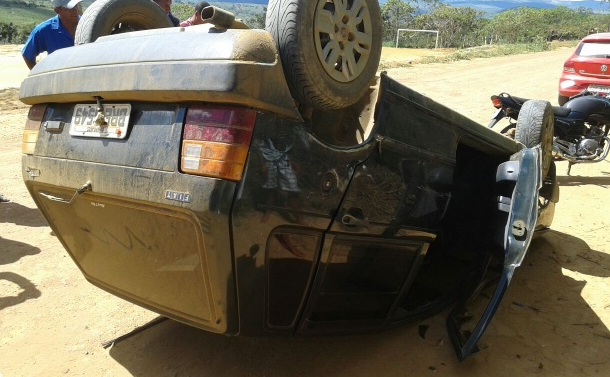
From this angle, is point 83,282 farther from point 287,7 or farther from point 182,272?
point 287,7

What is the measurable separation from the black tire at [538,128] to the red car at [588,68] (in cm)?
641

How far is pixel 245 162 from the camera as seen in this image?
2020 millimetres

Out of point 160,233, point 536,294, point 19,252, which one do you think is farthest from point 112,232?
point 536,294

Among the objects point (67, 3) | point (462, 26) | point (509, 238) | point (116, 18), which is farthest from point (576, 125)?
point (462, 26)

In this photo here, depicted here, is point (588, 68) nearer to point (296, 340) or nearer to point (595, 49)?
point (595, 49)

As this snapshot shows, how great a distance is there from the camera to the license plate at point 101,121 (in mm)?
2271

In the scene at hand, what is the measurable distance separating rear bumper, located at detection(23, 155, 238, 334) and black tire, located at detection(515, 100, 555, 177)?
2.71 meters

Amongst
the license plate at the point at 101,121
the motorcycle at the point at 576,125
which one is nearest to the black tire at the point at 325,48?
the license plate at the point at 101,121

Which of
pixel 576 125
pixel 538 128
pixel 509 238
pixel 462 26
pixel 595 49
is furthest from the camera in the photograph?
pixel 462 26

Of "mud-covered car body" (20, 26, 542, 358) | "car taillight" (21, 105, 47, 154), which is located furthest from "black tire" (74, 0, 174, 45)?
"car taillight" (21, 105, 47, 154)

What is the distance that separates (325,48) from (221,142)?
65 cm

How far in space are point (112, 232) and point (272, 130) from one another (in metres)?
0.93

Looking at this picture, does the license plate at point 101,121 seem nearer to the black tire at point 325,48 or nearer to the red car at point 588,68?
the black tire at point 325,48

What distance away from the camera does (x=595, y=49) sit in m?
9.91
